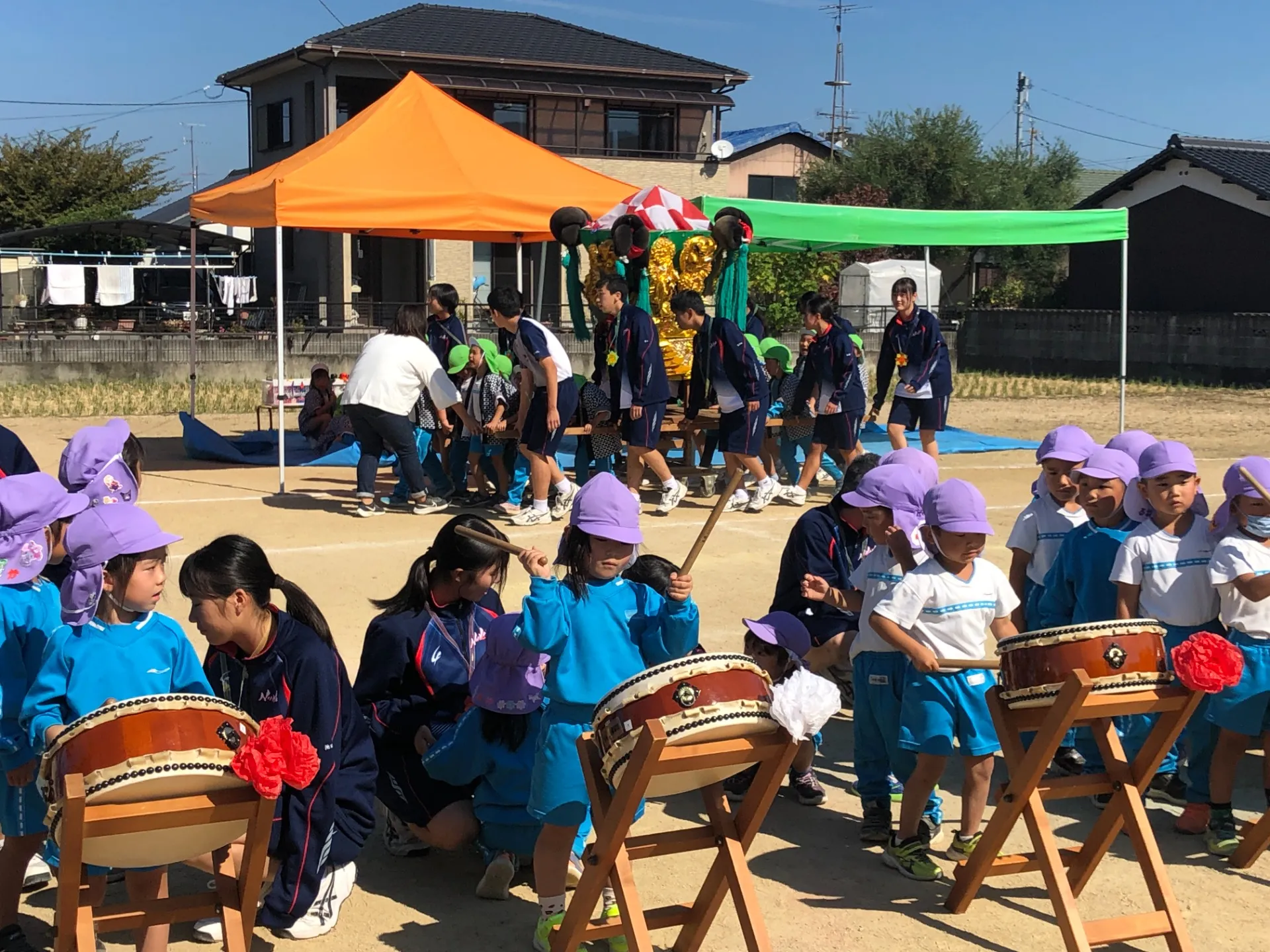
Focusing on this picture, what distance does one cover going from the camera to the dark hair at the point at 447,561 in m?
3.95

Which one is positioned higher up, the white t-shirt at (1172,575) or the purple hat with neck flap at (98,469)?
the purple hat with neck flap at (98,469)

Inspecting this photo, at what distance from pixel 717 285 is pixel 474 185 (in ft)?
7.61

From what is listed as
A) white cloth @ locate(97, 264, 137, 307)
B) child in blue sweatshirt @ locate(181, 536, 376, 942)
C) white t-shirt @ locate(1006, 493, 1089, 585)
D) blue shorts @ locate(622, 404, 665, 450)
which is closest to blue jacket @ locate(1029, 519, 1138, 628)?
white t-shirt @ locate(1006, 493, 1089, 585)

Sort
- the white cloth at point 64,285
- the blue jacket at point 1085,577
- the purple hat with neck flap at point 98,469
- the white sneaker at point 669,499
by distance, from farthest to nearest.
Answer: the white cloth at point 64,285
the white sneaker at point 669,499
the purple hat with neck flap at point 98,469
the blue jacket at point 1085,577

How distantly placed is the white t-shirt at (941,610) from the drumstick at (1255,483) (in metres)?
0.87

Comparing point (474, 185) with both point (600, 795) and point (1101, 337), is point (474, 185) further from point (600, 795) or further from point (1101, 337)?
point (1101, 337)

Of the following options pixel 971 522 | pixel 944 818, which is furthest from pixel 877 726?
pixel 971 522

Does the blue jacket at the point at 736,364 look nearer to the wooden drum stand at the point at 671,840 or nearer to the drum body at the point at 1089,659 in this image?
the drum body at the point at 1089,659

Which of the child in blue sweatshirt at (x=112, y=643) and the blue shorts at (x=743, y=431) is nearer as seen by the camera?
the child in blue sweatshirt at (x=112, y=643)

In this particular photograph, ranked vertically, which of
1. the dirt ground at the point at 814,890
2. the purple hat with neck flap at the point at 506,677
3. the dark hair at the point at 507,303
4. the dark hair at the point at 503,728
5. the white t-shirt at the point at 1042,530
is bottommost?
the dirt ground at the point at 814,890

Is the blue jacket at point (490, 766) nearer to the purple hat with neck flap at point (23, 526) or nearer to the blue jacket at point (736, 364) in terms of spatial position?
the purple hat with neck flap at point (23, 526)

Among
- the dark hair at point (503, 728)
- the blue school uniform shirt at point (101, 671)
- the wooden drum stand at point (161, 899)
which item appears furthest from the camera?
the dark hair at point (503, 728)

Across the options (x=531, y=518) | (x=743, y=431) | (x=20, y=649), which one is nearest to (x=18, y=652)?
(x=20, y=649)

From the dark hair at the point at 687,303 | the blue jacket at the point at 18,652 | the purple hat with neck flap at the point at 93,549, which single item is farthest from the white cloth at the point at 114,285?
the purple hat with neck flap at the point at 93,549
